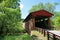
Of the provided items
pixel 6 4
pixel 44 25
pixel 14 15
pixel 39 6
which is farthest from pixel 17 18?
pixel 39 6

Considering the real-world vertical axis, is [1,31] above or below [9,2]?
below

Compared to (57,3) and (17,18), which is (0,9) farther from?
(57,3)

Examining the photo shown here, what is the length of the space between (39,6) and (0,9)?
41.8m

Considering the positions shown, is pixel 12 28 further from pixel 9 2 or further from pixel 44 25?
pixel 44 25

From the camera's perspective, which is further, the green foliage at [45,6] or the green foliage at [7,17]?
the green foliage at [45,6]

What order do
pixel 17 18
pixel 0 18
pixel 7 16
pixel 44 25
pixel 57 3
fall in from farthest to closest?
pixel 57 3 → pixel 44 25 → pixel 17 18 → pixel 7 16 → pixel 0 18

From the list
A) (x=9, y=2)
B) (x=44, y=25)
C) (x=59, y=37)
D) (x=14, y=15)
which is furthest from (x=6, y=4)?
(x=59, y=37)

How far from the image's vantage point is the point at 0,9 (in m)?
19.0

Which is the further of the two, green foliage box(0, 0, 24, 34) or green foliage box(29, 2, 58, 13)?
green foliage box(29, 2, 58, 13)

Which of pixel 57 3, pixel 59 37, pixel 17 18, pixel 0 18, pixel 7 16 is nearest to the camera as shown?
pixel 59 37

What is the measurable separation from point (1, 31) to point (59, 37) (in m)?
11.8

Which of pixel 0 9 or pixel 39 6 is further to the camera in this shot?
pixel 39 6

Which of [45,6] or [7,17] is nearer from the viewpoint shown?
[7,17]

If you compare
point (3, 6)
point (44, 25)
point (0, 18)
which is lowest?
point (44, 25)
